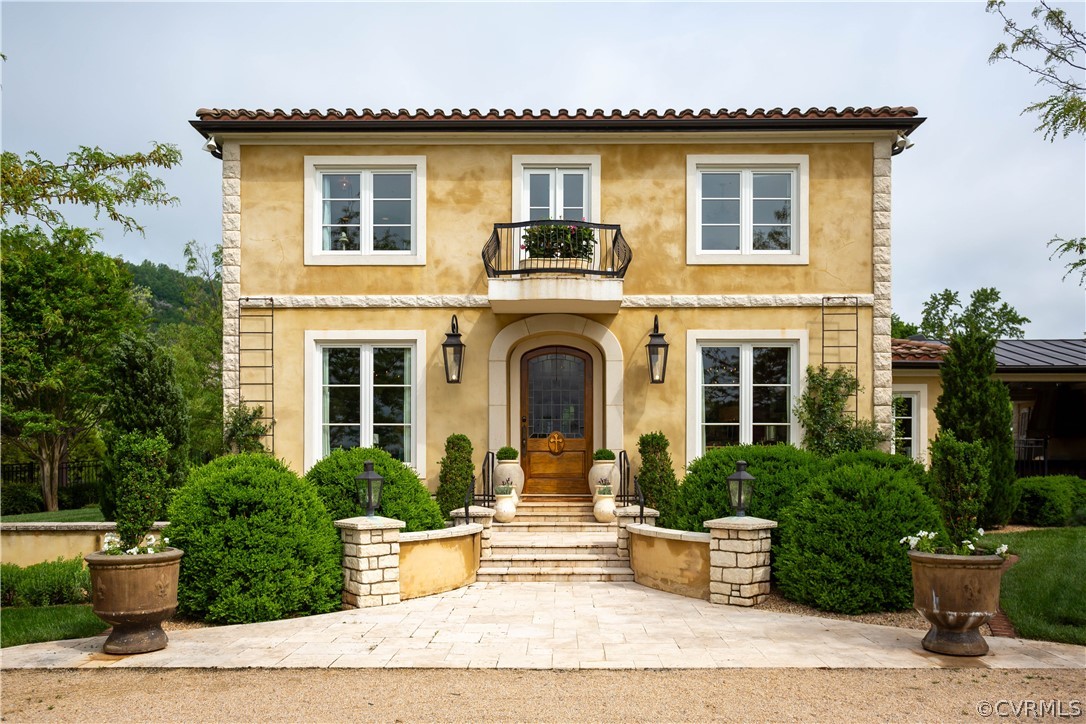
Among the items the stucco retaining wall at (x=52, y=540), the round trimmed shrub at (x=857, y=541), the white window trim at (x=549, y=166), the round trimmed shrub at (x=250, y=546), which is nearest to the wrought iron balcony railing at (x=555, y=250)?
the white window trim at (x=549, y=166)

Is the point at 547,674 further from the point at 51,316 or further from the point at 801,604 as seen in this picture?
the point at 51,316

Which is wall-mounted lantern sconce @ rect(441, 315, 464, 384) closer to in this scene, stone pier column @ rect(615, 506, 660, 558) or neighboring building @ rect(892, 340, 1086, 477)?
stone pier column @ rect(615, 506, 660, 558)

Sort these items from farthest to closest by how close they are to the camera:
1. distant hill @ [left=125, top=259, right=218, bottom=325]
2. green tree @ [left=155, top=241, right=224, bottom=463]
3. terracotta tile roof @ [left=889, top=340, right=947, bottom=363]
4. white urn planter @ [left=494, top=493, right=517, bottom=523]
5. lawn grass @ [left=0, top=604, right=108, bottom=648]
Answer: distant hill @ [left=125, top=259, right=218, bottom=325]
green tree @ [left=155, top=241, right=224, bottom=463]
terracotta tile roof @ [left=889, top=340, right=947, bottom=363]
white urn planter @ [left=494, top=493, right=517, bottom=523]
lawn grass @ [left=0, top=604, right=108, bottom=648]

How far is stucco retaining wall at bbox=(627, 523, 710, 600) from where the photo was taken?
990 centimetres

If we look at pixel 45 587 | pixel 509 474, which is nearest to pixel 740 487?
pixel 509 474

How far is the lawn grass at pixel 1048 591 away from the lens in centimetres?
812

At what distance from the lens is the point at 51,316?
22.0 metres

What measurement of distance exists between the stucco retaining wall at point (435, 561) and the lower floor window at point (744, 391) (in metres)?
4.97

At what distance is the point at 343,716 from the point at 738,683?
3.00m

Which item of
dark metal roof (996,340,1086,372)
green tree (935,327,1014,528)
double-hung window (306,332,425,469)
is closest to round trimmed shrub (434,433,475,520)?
double-hung window (306,332,425,469)

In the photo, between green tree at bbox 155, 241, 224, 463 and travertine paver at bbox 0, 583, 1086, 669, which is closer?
travertine paver at bbox 0, 583, 1086, 669

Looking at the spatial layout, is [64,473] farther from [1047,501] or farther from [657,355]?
[1047,501]

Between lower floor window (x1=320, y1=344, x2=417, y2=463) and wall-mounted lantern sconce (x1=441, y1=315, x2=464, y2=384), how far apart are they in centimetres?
72

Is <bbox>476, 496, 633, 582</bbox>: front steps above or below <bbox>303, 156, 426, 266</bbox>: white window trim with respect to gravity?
below
